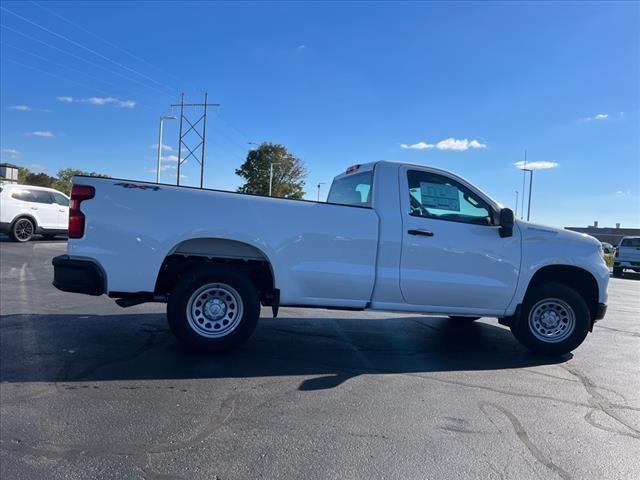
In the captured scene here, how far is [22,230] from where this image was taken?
16922mm

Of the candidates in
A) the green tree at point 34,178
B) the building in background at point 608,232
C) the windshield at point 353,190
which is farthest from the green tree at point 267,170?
the windshield at point 353,190

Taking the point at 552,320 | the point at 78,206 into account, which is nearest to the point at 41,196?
the point at 78,206

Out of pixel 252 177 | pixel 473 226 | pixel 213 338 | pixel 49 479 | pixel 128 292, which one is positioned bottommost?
pixel 49 479

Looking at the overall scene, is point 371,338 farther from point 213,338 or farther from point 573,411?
point 573,411

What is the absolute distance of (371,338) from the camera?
659 cm

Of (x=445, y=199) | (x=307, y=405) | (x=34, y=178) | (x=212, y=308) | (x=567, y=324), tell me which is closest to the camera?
(x=307, y=405)

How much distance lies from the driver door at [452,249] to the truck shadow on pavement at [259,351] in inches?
26.2

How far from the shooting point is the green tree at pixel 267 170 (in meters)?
64.8

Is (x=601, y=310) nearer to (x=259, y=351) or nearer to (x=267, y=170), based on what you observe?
(x=259, y=351)

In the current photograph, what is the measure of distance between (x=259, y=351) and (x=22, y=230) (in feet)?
47.6

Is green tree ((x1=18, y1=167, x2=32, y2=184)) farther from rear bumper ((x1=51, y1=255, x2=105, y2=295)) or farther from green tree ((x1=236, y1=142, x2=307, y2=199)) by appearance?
rear bumper ((x1=51, y1=255, x2=105, y2=295))

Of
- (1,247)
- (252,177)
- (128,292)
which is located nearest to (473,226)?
(128,292)

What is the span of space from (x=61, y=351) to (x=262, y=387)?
90.2 inches

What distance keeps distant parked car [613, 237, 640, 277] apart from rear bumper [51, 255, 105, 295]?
25679 mm
